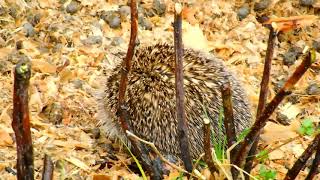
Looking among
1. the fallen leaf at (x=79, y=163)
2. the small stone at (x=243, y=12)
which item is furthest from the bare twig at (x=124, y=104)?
the small stone at (x=243, y=12)

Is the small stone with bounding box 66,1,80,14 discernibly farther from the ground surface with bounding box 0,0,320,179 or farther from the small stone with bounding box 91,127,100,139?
the small stone with bounding box 91,127,100,139

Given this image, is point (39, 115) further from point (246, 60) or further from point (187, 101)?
point (246, 60)

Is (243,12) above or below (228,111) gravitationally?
above

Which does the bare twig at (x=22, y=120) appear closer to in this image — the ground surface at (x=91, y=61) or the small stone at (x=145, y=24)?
Answer: the ground surface at (x=91, y=61)

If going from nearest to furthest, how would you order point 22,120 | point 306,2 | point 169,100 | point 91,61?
point 22,120, point 169,100, point 91,61, point 306,2

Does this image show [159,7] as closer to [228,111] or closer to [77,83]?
[77,83]

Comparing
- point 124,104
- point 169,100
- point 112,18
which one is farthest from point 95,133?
point 112,18

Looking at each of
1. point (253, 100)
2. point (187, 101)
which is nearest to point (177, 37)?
point (187, 101)

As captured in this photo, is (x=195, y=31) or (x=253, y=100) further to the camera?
(x=195, y=31)
